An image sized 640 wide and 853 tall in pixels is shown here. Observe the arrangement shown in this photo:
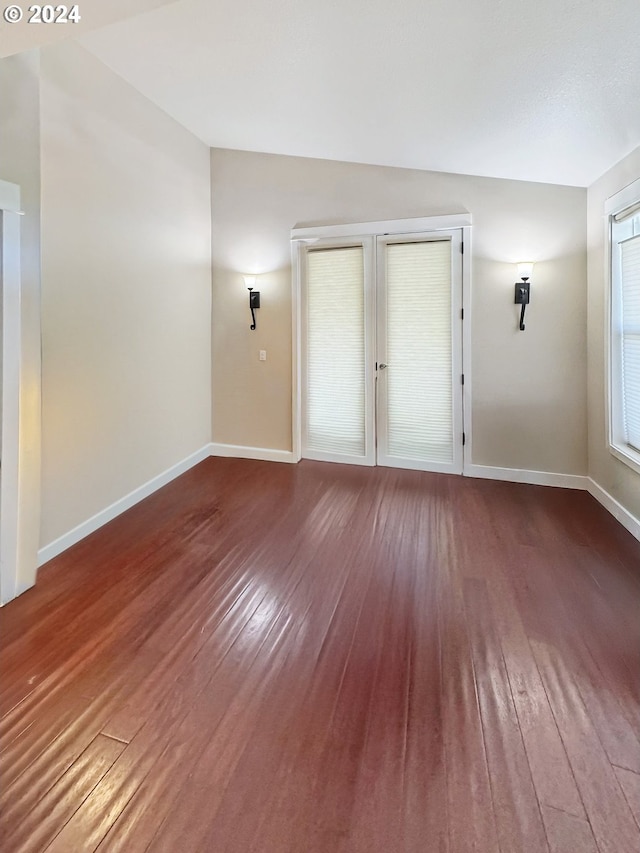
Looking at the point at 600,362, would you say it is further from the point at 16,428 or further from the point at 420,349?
the point at 16,428

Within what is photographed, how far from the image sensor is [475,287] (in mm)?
3803

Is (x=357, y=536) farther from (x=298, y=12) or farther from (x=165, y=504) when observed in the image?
(x=298, y=12)

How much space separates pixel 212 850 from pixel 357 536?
6.36 ft

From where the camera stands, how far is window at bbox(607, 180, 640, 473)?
9.23 feet

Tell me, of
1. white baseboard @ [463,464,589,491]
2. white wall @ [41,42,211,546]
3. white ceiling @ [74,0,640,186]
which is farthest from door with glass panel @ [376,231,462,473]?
white wall @ [41,42,211,546]

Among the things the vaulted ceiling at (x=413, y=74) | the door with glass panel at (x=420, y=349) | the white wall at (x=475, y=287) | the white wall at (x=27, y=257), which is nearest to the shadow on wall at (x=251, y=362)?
the white wall at (x=475, y=287)

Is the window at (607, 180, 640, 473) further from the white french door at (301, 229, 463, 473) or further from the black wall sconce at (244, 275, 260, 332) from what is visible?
the black wall sconce at (244, 275, 260, 332)

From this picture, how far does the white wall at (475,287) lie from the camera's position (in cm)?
358

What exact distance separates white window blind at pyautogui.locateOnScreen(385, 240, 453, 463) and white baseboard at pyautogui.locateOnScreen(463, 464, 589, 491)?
0.28 m

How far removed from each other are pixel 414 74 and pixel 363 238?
A: 1.77 m

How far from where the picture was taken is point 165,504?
136 inches

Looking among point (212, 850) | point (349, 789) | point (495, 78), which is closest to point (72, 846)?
point (212, 850)

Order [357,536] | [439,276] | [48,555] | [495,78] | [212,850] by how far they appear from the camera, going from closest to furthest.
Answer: [212,850] → [495,78] → [48,555] → [357,536] → [439,276]

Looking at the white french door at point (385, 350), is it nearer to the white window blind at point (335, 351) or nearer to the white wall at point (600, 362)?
the white window blind at point (335, 351)
